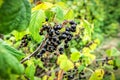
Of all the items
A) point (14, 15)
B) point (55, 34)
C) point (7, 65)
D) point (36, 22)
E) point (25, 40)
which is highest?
point (25, 40)

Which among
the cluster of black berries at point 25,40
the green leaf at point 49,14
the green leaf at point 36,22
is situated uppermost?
the cluster of black berries at point 25,40

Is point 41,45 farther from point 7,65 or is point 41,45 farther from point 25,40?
point 7,65

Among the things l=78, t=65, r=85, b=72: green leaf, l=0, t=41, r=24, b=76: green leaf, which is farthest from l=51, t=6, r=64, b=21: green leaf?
l=0, t=41, r=24, b=76: green leaf

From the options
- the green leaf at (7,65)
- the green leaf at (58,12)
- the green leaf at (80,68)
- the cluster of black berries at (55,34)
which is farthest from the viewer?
the green leaf at (80,68)

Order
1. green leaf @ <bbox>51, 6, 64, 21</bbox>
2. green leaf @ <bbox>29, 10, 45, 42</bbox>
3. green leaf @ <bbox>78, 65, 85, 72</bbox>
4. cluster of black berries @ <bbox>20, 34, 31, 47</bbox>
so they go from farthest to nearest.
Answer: green leaf @ <bbox>78, 65, 85, 72</bbox> < cluster of black berries @ <bbox>20, 34, 31, 47</bbox> < green leaf @ <bbox>51, 6, 64, 21</bbox> < green leaf @ <bbox>29, 10, 45, 42</bbox>

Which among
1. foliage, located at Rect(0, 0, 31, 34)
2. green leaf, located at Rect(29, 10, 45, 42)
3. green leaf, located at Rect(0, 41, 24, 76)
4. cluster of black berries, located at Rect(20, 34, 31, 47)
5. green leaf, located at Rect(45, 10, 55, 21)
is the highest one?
cluster of black berries, located at Rect(20, 34, 31, 47)

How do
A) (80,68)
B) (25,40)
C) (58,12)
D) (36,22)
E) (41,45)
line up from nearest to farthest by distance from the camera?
(36,22), (58,12), (41,45), (25,40), (80,68)

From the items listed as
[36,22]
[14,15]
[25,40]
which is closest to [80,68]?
[25,40]

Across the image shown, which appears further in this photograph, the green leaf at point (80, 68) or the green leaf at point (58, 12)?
the green leaf at point (80, 68)

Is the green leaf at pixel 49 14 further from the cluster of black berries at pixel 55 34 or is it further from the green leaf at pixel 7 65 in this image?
the green leaf at pixel 7 65

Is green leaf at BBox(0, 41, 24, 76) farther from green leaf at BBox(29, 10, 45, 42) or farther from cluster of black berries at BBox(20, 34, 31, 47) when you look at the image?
cluster of black berries at BBox(20, 34, 31, 47)

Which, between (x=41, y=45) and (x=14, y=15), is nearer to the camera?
(x=14, y=15)

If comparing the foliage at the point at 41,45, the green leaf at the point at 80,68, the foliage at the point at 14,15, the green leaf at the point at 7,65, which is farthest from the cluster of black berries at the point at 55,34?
the green leaf at the point at 7,65

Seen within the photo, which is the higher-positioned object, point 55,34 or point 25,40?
point 25,40
